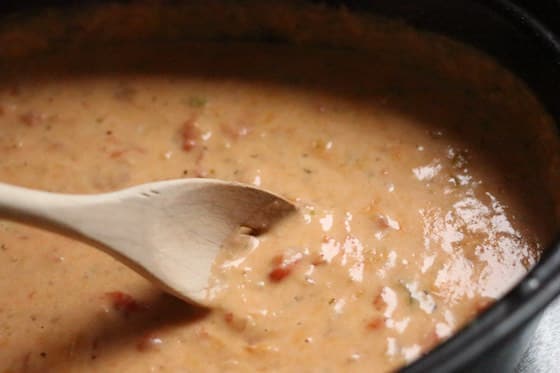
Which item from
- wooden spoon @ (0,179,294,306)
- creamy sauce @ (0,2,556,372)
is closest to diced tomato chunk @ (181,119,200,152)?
creamy sauce @ (0,2,556,372)

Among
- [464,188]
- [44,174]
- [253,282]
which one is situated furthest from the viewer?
[44,174]

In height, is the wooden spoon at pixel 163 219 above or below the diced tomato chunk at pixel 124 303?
above

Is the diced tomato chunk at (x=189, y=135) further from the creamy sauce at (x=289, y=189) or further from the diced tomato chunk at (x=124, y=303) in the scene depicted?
the diced tomato chunk at (x=124, y=303)

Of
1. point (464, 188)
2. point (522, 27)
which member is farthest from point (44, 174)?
point (522, 27)

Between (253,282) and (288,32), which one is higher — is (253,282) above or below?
below

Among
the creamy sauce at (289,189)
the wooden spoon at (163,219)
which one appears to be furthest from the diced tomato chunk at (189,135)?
the wooden spoon at (163,219)

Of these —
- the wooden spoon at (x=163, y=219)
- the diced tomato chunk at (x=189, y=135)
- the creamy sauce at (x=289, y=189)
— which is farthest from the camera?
the diced tomato chunk at (x=189, y=135)

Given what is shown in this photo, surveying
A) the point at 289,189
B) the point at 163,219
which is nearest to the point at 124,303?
the point at 163,219

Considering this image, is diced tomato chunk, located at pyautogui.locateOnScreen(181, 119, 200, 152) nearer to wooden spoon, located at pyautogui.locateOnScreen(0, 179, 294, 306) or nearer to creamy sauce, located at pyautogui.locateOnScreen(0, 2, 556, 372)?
creamy sauce, located at pyautogui.locateOnScreen(0, 2, 556, 372)

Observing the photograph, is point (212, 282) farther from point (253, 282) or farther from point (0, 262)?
point (0, 262)
